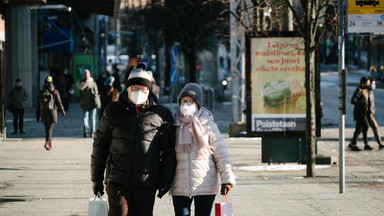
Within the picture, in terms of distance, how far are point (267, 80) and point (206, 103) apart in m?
21.4

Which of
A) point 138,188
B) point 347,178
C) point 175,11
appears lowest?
point 347,178

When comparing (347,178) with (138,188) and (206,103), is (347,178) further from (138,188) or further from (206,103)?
(206,103)

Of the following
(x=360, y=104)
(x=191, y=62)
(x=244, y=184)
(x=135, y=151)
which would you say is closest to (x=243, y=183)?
(x=244, y=184)

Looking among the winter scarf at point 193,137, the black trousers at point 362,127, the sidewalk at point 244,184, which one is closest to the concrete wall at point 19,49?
the sidewalk at point 244,184

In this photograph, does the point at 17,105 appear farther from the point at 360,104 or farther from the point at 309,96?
the point at 309,96

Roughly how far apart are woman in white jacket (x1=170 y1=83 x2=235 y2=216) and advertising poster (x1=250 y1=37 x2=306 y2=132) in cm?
769

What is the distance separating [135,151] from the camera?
6.03 meters

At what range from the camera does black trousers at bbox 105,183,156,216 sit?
609 cm

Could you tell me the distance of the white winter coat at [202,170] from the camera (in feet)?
20.1

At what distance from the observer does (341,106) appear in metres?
10.7

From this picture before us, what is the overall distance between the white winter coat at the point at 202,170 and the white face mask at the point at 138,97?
0.37 meters

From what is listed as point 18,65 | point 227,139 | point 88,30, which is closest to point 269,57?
point 227,139

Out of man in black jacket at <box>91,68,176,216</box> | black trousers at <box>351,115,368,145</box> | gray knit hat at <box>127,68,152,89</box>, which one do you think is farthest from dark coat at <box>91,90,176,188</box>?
A: black trousers at <box>351,115,368,145</box>

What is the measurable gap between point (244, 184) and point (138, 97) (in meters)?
5.96
